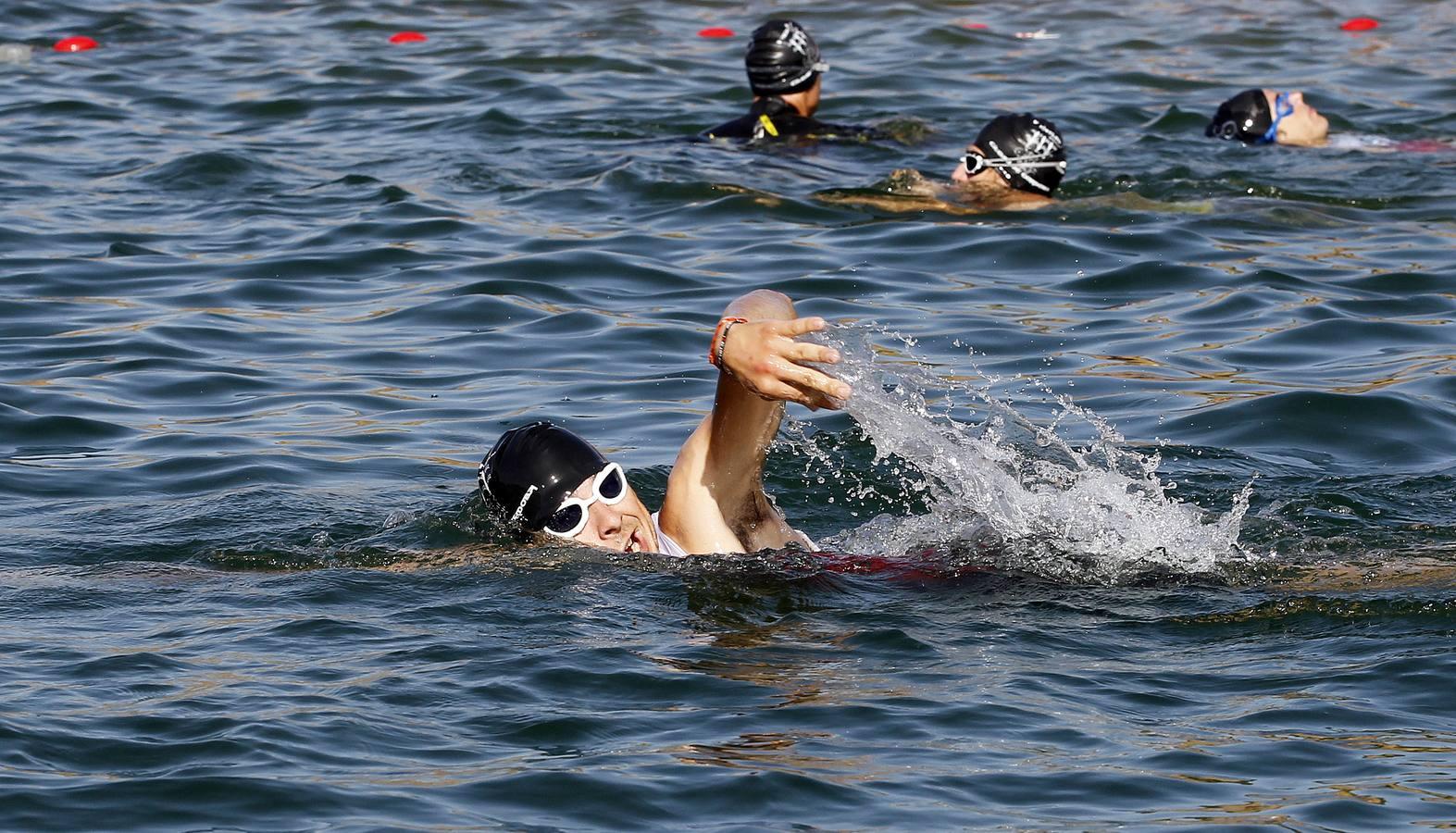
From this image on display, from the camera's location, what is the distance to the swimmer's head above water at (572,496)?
6977mm

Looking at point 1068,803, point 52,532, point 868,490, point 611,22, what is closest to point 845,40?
point 611,22

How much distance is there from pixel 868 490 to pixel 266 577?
2.72m

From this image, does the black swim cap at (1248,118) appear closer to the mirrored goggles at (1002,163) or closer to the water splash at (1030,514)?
the mirrored goggles at (1002,163)

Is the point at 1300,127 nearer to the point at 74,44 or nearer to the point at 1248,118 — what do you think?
the point at 1248,118

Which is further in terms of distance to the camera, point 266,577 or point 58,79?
point 58,79

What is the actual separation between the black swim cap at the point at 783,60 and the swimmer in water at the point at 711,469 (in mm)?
8527

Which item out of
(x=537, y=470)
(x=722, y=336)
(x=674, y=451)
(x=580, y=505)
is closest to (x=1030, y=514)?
(x=580, y=505)

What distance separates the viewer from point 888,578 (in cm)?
685

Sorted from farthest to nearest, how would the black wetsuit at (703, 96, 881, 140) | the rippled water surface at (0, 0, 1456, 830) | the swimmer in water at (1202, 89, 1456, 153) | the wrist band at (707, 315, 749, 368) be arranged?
1. the swimmer in water at (1202, 89, 1456, 153)
2. the black wetsuit at (703, 96, 881, 140)
3. the wrist band at (707, 315, 749, 368)
4. the rippled water surface at (0, 0, 1456, 830)

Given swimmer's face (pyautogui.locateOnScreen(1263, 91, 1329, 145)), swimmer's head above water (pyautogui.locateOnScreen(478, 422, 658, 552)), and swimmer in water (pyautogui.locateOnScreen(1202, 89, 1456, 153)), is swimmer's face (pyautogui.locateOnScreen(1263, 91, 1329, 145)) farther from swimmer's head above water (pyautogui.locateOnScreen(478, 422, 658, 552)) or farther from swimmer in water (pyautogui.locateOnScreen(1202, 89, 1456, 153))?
swimmer's head above water (pyautogui.locateOnScreen(478, 422, 658, 552))

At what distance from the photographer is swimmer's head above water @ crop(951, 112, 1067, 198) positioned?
43.7 feet

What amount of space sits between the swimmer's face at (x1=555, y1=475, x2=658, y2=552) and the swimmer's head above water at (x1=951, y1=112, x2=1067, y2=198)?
22.8 ft

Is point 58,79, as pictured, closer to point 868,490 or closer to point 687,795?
point 868,490

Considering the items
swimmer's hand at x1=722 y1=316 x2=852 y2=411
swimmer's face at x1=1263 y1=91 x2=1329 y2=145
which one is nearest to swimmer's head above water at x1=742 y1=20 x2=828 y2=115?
swimmer's face at x1=1263 y1=91 x2=1329 y2=145
